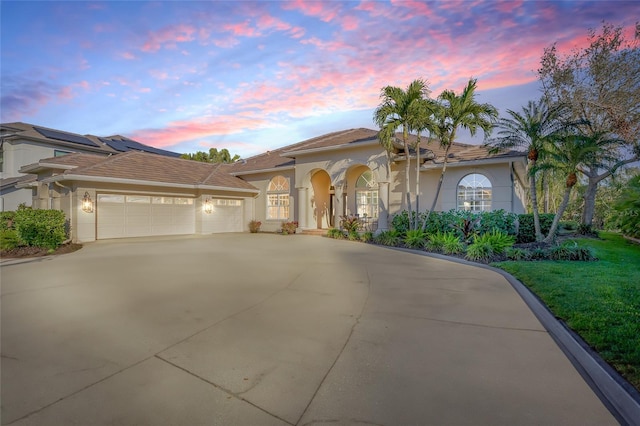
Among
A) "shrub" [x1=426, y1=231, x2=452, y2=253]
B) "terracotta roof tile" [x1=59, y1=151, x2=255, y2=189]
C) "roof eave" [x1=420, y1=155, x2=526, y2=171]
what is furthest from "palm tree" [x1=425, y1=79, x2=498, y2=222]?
"terracotta roof tile" [x1=59, y1=151, x2=255, y2=189]

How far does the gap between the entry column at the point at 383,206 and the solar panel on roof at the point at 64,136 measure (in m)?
23.4

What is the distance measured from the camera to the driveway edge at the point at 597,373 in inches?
98.1

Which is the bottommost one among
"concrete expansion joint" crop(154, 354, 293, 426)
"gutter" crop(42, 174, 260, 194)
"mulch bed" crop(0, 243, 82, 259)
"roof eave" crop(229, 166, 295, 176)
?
"concrete expansion joint" crop(154, 354, 293, 426)

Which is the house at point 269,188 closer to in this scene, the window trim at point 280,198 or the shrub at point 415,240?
the window trim at point 280,198

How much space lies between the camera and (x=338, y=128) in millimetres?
23391

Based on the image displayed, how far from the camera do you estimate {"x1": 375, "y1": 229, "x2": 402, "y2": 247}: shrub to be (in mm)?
13445

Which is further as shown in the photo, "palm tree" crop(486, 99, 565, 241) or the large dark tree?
the large dark tree

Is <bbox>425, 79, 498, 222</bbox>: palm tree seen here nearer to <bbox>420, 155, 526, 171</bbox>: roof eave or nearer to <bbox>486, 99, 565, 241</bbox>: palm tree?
<bbox>486, 99, 565, 241</bbox>: palm tree

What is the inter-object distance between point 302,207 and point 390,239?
22.6 ft

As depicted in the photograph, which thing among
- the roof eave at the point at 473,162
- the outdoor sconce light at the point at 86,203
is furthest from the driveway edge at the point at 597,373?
the outdoor sconce light at the point at 86,203

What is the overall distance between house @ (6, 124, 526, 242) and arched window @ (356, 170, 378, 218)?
2.4 inches

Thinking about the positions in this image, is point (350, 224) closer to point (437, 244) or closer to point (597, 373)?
point (437, 244)

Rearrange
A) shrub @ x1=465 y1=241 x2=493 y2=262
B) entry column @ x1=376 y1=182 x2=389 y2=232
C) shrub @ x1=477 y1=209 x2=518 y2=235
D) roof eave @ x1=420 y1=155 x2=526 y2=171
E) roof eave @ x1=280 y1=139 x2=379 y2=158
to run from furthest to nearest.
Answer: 1. entry column @ x1=376 y1=182 x2=389 y2=232
2. roof eave @ x1=280 y1=139 x2=379 y2=158
3. roof eave @ x1=420 y1=155 x2=526 y2=171
4. shrub @ x1=477 y1=209 x2=518 y2=235
5. shrub @ x1=465 y1=241 x2=493 y2=262

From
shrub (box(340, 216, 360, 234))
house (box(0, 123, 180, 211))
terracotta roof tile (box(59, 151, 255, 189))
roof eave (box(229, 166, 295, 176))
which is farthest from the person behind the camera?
house (box(0, 123, 180, 211))
